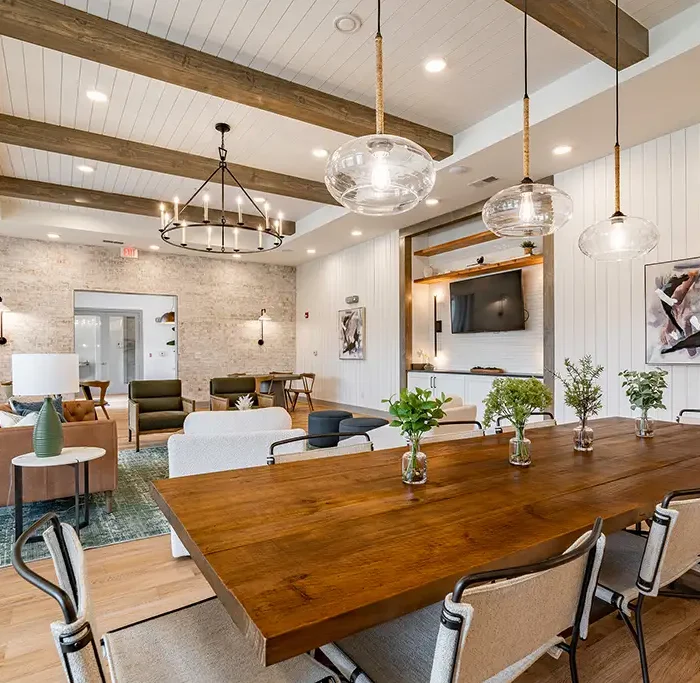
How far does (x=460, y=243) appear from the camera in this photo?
709 centimetres

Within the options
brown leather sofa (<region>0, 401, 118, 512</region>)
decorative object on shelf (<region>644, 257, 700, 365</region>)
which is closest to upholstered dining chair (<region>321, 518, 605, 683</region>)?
brown leather sofa (<region>0, 401, 118, 512</region>)

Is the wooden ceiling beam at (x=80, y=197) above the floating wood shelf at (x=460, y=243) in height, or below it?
above

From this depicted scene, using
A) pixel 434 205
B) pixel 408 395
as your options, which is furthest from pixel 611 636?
pixel 434 205

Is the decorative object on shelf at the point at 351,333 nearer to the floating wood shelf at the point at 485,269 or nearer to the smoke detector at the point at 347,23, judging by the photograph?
the floating wood shelf at the point at 485,269

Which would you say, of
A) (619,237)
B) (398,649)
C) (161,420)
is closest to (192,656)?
(398,649)

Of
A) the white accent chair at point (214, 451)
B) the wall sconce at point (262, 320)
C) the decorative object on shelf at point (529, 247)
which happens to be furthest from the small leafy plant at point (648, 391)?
the wall sconce at point (262, 320)

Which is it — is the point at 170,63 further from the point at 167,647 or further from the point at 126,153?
the point at 167,647

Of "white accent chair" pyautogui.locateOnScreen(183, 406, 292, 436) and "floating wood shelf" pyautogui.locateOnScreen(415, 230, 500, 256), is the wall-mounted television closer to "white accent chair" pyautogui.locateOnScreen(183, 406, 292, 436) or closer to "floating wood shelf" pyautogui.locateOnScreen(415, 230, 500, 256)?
"floating wood shelf" pyautogui.locateOnScreen(415, 230, 500, 256)

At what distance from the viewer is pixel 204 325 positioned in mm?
10242

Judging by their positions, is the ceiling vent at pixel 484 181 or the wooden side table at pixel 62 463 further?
the ceiling vent at pixel 484 181

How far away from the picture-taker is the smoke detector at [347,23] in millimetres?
3270

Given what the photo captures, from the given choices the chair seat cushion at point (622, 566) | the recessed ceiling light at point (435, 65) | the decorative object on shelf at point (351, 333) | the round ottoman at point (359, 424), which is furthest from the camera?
the decorative object on shelf at point (351, 333)

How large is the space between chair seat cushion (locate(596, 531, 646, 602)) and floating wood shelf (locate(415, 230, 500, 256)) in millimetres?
5181

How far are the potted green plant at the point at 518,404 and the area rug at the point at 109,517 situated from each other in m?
2.47
